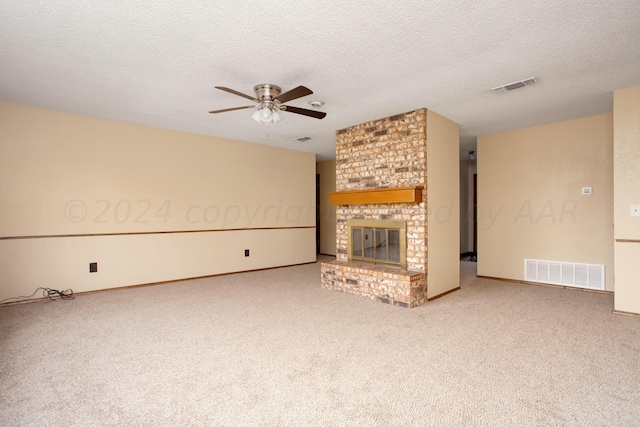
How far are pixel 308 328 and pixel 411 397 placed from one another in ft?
4.20

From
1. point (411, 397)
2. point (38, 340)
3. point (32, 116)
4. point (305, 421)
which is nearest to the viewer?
point (305, 421)

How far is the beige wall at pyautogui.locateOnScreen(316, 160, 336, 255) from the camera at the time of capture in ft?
25.5

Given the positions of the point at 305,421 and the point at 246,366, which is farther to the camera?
the point at 246,366

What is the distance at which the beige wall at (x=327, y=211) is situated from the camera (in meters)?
7.76

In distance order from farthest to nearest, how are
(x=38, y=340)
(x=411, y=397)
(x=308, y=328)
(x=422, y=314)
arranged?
(x=422, y=314) → (x=308, y=328) → (x=38, y=340) → (x=411, y=397)

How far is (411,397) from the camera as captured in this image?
1.90m

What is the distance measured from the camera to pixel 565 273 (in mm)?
4641

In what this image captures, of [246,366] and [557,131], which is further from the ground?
[557,131]

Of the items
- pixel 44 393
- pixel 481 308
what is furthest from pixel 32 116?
pixel 481 308

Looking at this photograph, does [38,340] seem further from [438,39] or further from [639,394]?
[639,394]

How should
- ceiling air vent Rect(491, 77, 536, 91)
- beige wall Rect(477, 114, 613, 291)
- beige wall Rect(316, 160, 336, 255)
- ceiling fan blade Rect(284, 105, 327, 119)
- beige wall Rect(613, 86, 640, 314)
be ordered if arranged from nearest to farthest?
ceiling air vent Rect(491, 77, 536, 91)
ceiling fan blade Rect(284, 105, 327, 119)
beige wall Rect(613, 86, 640, 314)
beige wall Rect(477, 114, 613, 291)
beige wall Rect(316, 160, 336, 255)

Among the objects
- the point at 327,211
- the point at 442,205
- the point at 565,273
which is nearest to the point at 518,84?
the point at 442,205

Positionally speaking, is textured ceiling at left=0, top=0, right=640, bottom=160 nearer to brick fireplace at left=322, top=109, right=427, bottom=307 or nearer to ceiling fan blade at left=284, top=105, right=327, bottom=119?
ceiling fan blade at left=284, top=105, right=327, bottom=119

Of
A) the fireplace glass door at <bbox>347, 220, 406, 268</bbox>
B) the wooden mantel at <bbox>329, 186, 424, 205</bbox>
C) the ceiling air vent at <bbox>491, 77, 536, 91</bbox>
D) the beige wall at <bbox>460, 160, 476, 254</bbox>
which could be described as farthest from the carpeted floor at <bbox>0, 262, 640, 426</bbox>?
the beige wall at <bbox>460, 160, 476, 254</bbox>
